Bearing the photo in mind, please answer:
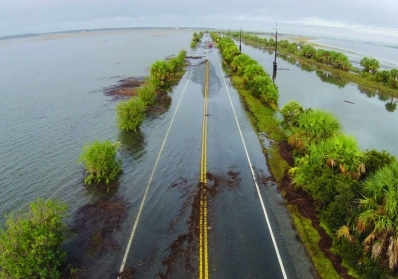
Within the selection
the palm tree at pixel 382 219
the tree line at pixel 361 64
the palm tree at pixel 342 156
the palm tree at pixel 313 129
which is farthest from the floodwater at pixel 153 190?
the tree line at pixel 361 64

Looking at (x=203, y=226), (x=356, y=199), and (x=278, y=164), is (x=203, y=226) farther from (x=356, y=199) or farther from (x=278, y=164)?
(x=278, y=164)

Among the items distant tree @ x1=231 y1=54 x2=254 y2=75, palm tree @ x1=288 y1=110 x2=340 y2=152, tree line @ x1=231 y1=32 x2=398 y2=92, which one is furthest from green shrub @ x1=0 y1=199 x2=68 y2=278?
tree line @ x1=231 y1=32 x2=398 y2=92

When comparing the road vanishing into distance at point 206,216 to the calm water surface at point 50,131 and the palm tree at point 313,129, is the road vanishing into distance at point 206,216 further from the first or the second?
the calm water surface at point 50,131

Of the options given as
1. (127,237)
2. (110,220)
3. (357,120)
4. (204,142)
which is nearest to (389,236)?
(127,237)

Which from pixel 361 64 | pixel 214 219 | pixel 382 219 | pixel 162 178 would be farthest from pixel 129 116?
pixel 361 64

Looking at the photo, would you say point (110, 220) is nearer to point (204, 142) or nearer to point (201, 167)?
point (201, 167)

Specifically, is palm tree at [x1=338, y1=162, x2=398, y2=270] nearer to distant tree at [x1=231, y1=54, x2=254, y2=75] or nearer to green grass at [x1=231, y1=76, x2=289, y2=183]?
green grass at [x1=231, y1=76, x2=289, y2=183]
